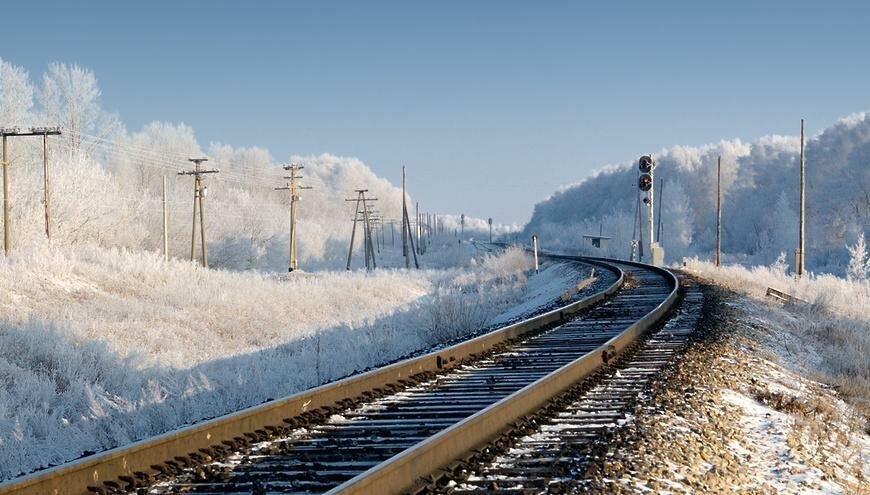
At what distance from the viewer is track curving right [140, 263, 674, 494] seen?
552cm

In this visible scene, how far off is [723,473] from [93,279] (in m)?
26.9

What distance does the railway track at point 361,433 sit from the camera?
17.6 ft

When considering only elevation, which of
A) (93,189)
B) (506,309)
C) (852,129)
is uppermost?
(852,129)

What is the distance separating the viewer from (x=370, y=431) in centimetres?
709

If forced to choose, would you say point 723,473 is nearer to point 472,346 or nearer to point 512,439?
point 512,439

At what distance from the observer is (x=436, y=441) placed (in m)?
5.74

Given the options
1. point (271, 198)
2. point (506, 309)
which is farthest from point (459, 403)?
point (271, 198)

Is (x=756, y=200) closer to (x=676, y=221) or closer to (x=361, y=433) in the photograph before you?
(x=676, y=221)

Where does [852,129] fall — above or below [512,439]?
above

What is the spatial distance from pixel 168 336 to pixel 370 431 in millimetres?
15843

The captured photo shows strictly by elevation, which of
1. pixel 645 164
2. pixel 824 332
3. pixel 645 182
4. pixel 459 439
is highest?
pixel 645 164

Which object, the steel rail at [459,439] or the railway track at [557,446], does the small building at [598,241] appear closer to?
the railway track at [557,446]

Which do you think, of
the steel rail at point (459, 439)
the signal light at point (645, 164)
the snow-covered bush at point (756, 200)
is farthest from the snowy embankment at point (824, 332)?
the snow-covered bush at point (756, 200)

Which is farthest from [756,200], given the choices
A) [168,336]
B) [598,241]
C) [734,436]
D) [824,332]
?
[734,436]
